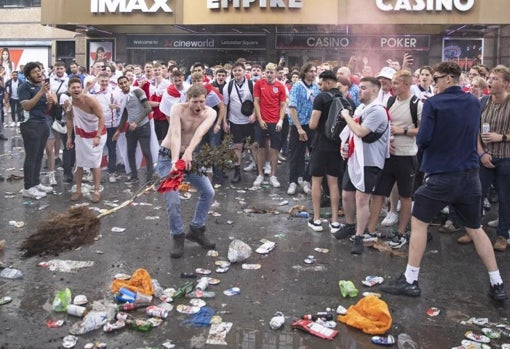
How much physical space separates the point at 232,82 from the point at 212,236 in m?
3.72

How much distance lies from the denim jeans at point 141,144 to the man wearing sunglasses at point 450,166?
5.31m

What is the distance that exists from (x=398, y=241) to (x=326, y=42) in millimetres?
13138

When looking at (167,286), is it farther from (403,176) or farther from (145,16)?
(145,16)

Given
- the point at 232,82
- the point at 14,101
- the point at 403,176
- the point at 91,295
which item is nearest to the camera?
the point at 91,295

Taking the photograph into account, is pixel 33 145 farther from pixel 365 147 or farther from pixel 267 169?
pixel 365 147

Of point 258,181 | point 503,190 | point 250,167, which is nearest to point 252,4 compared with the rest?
point 250,167

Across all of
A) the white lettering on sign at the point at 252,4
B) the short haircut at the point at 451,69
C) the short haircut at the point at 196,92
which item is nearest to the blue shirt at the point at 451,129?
the short haircut at the point at 451,69

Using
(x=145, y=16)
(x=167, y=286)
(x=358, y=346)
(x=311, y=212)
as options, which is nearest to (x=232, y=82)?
(x=311, y=212)

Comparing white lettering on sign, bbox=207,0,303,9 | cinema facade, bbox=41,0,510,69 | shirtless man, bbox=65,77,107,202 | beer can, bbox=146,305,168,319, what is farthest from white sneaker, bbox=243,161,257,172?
white lettering on sign, bbox=207,0,303,9

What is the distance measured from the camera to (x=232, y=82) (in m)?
9.09

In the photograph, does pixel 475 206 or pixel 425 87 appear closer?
pixel 475 206

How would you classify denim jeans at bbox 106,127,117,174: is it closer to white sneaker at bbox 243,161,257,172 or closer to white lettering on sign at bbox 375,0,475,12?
white sneaker at bbox 243,161,257,172

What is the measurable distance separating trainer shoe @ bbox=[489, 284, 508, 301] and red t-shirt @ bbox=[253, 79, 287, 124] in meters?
5.07

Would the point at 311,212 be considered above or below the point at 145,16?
below
